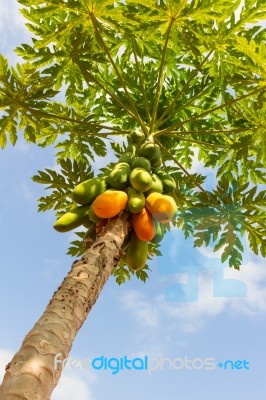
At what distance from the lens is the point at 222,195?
4699 millimetres

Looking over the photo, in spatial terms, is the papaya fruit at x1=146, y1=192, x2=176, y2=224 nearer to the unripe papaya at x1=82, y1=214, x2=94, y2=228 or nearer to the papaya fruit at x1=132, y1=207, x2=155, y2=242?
the papaya fruit at x1=132, y1=207, x2=155, y2=242

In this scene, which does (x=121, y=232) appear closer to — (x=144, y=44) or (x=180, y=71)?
(x=144, y=44)

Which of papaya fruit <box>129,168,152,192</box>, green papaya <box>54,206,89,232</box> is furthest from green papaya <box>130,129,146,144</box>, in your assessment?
green papaya <box>54,206,89,232</box>

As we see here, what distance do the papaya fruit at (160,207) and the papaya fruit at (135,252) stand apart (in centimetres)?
20

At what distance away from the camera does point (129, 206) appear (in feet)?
9.70

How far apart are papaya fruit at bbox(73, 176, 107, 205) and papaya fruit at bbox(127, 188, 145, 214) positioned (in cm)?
22

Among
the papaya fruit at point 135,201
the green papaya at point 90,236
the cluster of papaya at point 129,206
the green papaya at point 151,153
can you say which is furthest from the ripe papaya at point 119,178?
the green papaya at point 151,153

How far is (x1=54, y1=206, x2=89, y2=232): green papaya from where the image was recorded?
3.01 m

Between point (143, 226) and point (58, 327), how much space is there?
A: 1204mm

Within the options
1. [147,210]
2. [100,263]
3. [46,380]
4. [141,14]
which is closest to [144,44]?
[141,14]

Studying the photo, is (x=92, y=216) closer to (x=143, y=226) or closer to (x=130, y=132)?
(x=143, y=226)

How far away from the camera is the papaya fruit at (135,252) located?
3.03 meters

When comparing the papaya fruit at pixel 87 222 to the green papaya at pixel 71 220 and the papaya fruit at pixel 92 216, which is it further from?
the papaya fruit at pixel 92 216

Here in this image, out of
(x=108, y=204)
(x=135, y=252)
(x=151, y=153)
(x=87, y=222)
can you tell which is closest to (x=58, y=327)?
(x=108, y=204)
